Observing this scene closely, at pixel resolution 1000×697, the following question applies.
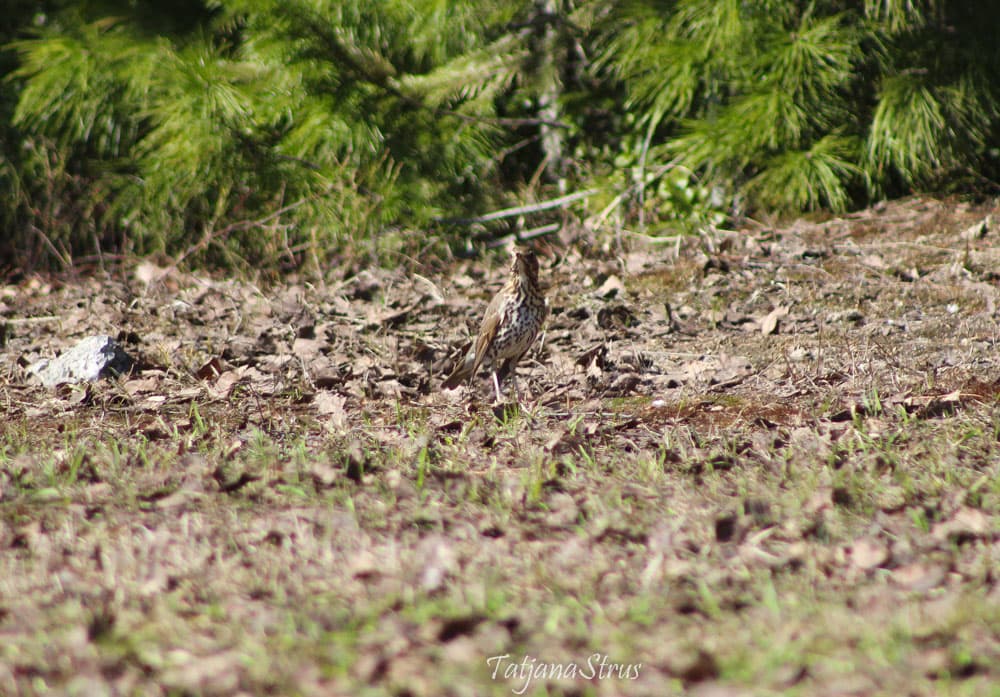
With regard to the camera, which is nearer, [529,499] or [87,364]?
[529,499]

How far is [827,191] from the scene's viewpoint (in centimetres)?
762

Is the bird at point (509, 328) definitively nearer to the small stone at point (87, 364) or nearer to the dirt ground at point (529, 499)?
the dirt ground at point (529, 499)

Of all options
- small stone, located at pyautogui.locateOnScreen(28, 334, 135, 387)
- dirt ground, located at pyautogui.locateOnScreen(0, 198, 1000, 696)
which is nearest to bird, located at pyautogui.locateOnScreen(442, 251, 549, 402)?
dirt ground, located at pyautogui.locateOnScreen(0, 198, 1000, 696)

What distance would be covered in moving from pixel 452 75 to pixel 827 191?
2.83 meters

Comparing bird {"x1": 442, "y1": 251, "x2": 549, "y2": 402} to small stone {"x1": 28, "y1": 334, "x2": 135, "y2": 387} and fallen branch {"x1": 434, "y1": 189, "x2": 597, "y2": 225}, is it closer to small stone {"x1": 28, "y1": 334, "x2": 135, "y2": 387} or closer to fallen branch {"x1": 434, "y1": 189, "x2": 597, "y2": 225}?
small stone {"x1": 28, "y1": 334, "x2": 135, "y2": 387}

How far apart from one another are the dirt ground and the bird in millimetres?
158

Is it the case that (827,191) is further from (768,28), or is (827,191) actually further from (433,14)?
(433,14)

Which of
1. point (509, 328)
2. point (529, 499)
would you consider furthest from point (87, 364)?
point (529, 499)

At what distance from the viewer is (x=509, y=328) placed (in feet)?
16.7

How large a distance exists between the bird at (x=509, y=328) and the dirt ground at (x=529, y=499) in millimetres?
158

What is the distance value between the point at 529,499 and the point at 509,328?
6.11ft

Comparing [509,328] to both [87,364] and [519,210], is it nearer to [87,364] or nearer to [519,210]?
[87,364]

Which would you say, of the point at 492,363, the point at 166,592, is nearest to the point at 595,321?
the point at 492,363

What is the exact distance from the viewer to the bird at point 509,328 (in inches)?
201
